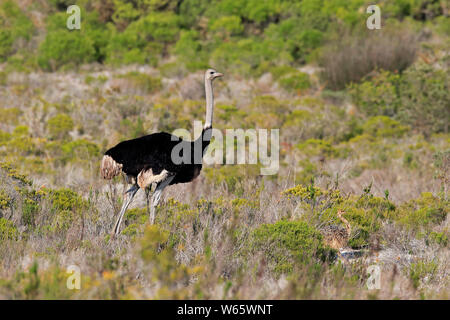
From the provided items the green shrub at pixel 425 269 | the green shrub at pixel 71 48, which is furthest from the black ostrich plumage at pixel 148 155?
the green shrub at pixel 71 48

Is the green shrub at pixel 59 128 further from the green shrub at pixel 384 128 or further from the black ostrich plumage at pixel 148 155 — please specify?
the black ostrich plumage at pixel 148 155

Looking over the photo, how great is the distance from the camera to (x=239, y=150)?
31.2ft

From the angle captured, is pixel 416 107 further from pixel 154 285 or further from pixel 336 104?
pixel 154 285

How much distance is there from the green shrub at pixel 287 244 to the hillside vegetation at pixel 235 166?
16 mm

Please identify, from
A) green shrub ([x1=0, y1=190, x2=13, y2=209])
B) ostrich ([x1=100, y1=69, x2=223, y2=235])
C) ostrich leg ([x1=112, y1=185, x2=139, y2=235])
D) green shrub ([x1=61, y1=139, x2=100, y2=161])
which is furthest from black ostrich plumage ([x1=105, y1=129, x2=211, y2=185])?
green shrub ([x1=61, y1=139, x2=100, y2=161])

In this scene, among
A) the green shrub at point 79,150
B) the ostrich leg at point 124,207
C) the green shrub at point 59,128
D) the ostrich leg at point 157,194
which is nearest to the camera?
the ostrich leg at point 124,207

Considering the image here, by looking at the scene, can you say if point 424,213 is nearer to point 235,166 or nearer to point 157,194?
point 157,194

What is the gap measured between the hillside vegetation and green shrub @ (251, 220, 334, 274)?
0.05 feet

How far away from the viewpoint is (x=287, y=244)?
16.2 ft

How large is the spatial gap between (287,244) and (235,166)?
12.3ft

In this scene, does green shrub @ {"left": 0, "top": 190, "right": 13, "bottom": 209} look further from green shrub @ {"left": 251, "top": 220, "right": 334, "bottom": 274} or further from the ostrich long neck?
green shrub @ {"left": 251, "top": 220, "right": 334, "bottom": 274}

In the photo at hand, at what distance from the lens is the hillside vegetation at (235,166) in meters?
4.28

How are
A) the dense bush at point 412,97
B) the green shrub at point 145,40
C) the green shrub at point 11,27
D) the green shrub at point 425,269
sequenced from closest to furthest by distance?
the green shrub at point 425,269 < the dense bush at point 412,97 < the green shrub at point 145,40 < the green shrub at point 11,27
